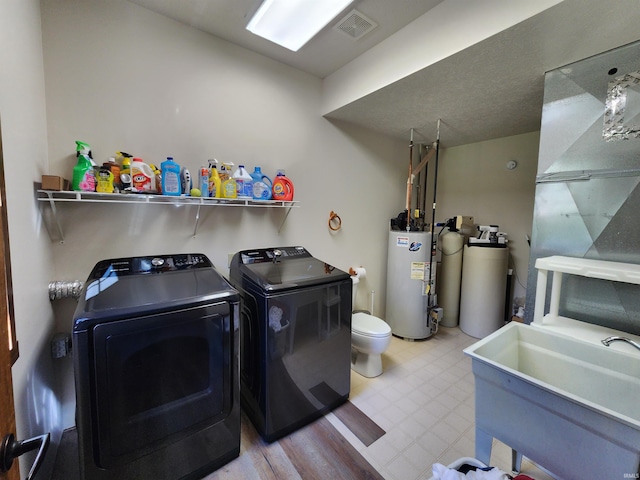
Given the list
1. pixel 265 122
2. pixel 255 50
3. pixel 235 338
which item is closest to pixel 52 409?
pixel 235 338

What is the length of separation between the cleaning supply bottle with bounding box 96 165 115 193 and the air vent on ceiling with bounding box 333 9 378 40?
169 cm

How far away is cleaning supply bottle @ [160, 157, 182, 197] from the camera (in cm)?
163

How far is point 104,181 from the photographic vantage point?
1451 millimetres

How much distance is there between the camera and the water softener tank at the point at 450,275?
323cm

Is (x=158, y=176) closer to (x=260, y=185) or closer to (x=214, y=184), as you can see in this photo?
(x=214, y=184)

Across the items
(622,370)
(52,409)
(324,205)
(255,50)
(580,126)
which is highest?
(255,50)

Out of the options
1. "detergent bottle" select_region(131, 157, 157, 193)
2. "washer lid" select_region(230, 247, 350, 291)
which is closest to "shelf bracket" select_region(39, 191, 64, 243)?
"detergent bottle" select_region(131, 157, 157, 193)

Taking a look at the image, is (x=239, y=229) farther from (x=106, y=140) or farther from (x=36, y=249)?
(x=36, y=249)

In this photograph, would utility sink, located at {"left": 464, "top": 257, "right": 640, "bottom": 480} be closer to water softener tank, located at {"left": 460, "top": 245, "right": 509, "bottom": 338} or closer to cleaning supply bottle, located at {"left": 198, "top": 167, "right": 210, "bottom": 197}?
water softener tank, located at {"left": 460, "top": 245, "right": 509, "bottom": 338}

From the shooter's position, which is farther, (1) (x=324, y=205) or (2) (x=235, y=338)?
(1) (x=324, y=205)

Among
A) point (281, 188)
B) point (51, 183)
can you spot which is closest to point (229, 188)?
point (281, 188)

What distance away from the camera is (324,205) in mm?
2648

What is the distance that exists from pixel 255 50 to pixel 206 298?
1975 mm

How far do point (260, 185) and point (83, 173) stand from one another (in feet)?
3.29
